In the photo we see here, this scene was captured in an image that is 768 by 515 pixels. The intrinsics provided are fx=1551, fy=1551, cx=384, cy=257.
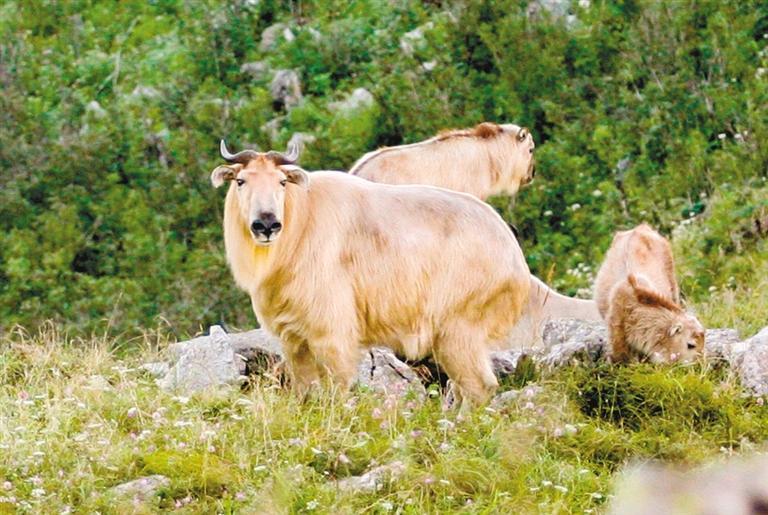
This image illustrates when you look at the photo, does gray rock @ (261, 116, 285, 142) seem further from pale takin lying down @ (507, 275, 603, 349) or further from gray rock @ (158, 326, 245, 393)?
gray rock @ (158, 326, 245, 393)

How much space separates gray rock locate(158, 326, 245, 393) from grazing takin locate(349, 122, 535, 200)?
12.8 feet

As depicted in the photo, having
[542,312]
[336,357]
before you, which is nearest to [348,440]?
[336,357]

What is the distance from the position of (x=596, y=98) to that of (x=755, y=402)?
1767cm

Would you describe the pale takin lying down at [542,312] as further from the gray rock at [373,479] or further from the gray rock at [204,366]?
the gray rock at [373,479]

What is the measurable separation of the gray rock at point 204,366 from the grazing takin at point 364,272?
49 centimetres

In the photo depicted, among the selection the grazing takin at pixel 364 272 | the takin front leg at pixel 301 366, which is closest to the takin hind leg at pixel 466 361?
the grazing takin at pixel 364 272

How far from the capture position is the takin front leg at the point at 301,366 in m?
9.66

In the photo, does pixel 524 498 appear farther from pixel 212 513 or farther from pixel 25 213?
pixel 25 213

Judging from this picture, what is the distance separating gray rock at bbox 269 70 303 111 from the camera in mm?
29788

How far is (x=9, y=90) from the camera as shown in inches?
1182

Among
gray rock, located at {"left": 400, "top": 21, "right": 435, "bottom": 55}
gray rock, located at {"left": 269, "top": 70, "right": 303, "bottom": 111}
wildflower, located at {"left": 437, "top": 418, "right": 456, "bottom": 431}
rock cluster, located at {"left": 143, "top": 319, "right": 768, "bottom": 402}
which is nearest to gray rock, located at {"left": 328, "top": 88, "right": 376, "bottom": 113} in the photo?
gray rock, located at {"left": 269, "top": 70, "right": 303, "bottom": 111}

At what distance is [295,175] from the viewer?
9.60 m

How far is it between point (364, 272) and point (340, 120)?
1803cm

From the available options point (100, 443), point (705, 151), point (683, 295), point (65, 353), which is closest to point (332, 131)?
point (705, 151)
